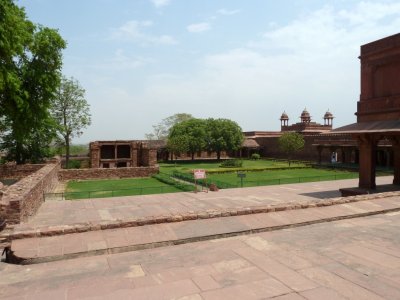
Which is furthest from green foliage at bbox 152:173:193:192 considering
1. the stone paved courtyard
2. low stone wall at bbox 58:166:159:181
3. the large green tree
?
the stone paved courtyard

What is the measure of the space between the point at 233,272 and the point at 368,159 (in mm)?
14954

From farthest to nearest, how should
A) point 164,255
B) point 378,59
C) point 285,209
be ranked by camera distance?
→ point 378,59 → point 285,209 → point 164,255

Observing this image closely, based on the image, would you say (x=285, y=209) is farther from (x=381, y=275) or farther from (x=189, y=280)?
(x=189, y=280)

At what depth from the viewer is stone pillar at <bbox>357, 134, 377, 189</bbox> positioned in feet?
57.3

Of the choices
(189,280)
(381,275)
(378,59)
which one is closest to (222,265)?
(189,280)

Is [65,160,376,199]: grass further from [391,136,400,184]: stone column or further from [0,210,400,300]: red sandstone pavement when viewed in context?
[0,210,400,300]: red sandstone pavement

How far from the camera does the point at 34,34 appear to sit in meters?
21.9

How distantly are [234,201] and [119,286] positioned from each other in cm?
1388

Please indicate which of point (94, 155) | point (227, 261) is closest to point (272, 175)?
point (94, 155)

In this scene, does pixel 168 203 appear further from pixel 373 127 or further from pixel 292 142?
pixel 292 142

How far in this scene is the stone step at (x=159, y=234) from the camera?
6156 mm

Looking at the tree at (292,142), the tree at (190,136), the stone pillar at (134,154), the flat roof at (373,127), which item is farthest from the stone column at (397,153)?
the tree at (190,136)

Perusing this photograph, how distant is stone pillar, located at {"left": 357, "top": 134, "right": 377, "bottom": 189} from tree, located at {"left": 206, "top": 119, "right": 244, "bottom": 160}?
34.4 m

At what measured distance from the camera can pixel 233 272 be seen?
5.39 meters
